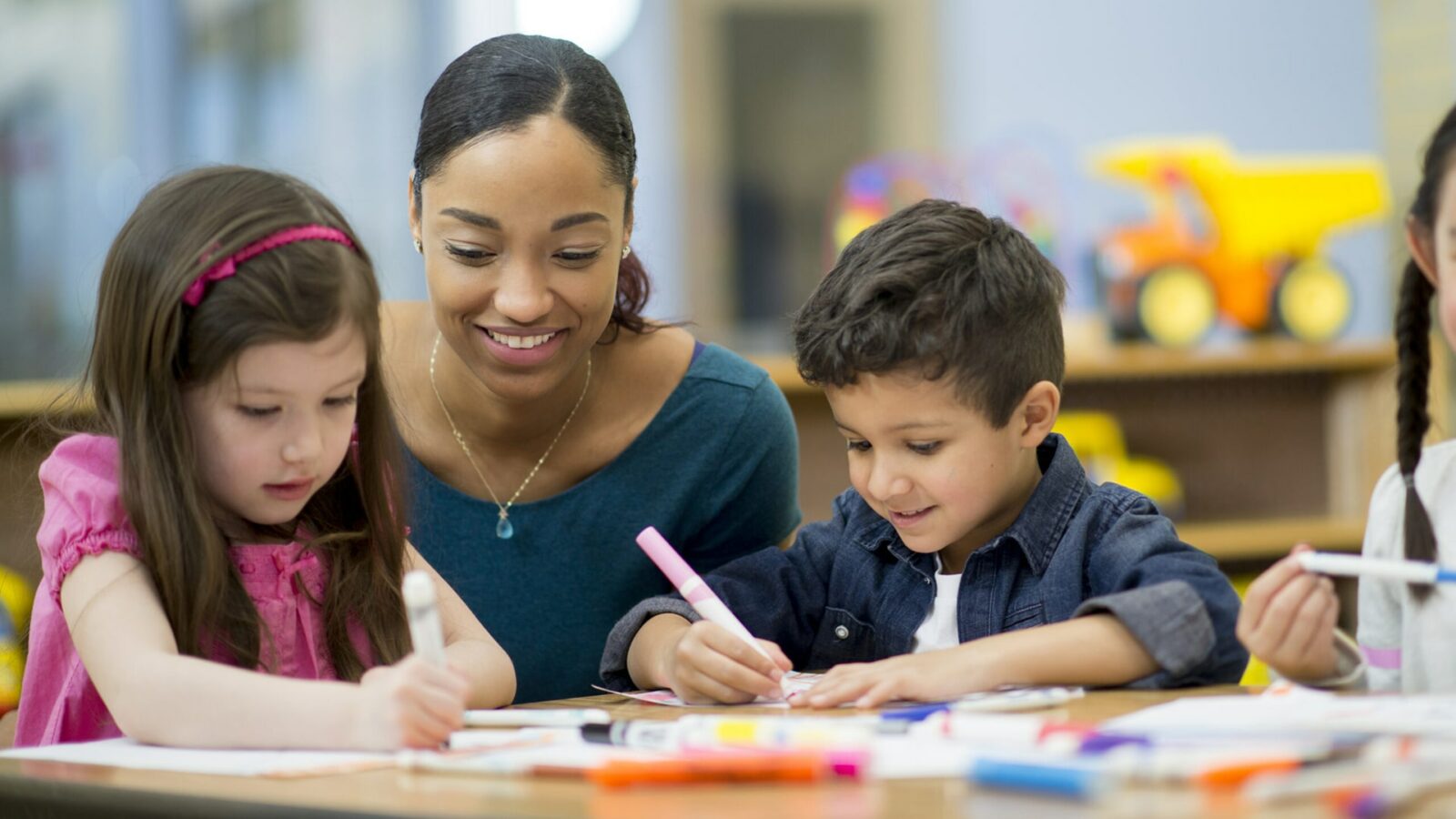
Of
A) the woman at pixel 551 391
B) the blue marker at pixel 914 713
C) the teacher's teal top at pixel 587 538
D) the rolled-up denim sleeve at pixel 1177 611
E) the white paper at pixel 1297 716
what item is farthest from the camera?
the teacher's teal top at pixel 587 538

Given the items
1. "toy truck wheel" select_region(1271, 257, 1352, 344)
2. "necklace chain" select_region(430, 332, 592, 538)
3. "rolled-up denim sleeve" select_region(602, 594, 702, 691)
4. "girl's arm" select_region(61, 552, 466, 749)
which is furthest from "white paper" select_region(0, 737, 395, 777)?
"toy truck wheel" select_region(1271, 257, 1352, 344)

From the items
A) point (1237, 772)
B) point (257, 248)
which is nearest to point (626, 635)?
point (257, 248)

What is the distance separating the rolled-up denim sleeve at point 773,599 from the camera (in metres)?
1.21

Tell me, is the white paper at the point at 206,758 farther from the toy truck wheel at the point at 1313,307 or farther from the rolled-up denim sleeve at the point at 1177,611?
the toy truck wheel at the point at 1313,307

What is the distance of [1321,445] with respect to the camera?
2.96 metres

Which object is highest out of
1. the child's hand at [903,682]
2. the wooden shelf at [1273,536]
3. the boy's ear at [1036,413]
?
the boy's ear at [1036,413]

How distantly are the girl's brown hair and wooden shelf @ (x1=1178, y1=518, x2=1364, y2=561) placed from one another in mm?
2026

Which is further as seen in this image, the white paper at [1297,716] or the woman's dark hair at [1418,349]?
the woman's dark hair at [1418,349]

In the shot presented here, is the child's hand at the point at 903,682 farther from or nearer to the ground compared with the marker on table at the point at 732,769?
nearer to the ground

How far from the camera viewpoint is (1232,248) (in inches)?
123

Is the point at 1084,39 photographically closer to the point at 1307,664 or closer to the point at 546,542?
the point at 546,542

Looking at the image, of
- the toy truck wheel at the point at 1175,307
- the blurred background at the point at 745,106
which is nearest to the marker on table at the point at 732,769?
the toy truck wheel at the point at 1175,307

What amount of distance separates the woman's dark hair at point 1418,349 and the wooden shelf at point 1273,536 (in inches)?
67.0

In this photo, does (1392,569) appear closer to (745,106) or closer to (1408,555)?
(1408,555)
